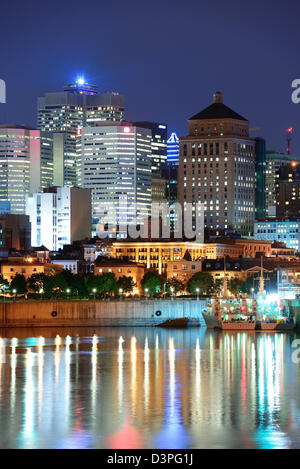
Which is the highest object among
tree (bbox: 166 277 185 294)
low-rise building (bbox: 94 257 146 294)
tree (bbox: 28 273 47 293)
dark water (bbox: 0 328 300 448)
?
low-rise building (bbox: 94 257 146 294)

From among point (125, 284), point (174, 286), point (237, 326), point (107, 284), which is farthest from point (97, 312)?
point (174, 286)

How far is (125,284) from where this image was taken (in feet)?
551

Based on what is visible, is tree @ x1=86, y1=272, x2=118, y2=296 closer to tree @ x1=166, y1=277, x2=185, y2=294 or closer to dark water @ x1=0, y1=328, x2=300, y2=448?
tree @ x1=166, y1=277, x2=185, y2=294

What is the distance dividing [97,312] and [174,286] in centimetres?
4082

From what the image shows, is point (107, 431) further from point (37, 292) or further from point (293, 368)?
point (37, 292)

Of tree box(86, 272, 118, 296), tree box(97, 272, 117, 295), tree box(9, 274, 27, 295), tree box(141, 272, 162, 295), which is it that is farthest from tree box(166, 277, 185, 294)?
tree box(9, 274, 27, 295)

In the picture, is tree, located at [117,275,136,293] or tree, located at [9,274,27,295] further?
tree, located at [117,275,136,293]

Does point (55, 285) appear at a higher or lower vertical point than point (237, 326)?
higher

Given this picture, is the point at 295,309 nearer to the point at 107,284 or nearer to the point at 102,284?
the point at 107,284

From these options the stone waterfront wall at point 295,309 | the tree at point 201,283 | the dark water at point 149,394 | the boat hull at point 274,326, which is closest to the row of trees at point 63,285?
the tree at point 201,283

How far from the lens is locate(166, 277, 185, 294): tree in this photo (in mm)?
172750

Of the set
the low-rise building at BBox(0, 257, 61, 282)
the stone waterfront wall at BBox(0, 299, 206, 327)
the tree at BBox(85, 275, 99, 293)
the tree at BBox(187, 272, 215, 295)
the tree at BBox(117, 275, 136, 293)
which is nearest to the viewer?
the stone waterfront wall at BBox(0, 299, 206, 327)
